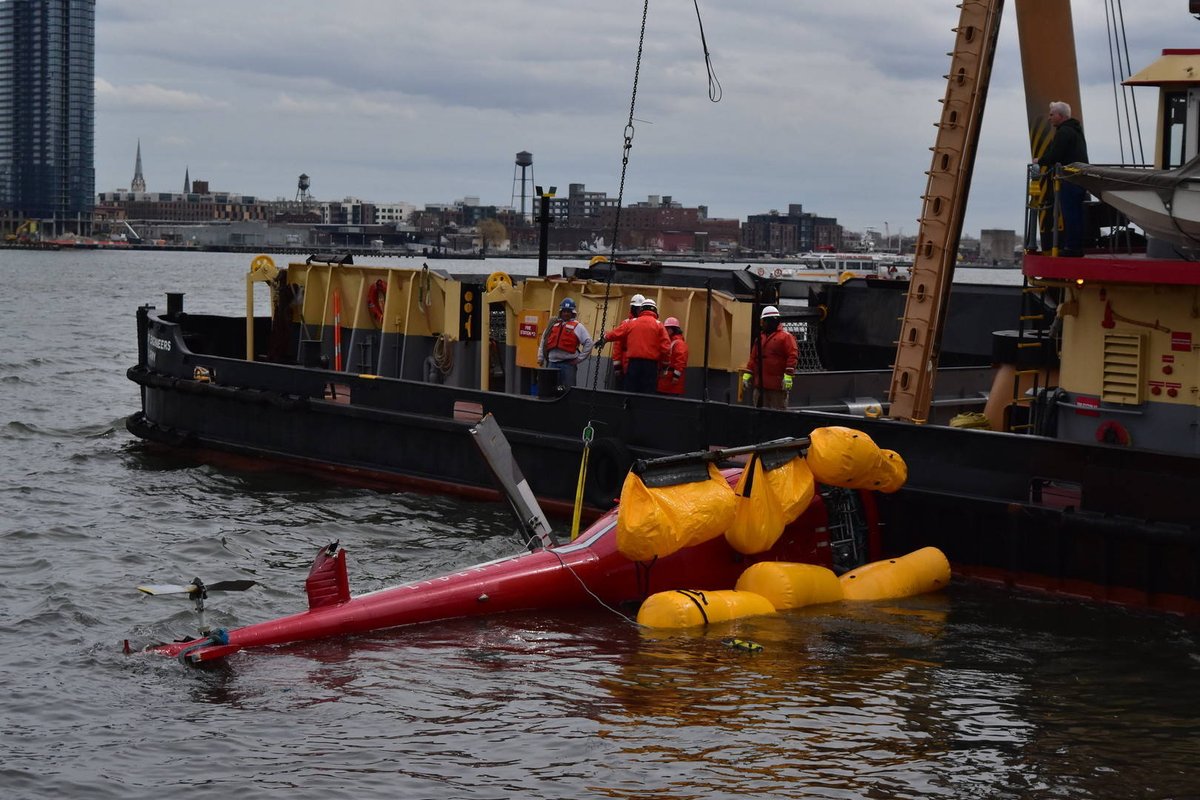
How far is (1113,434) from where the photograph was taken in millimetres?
13148

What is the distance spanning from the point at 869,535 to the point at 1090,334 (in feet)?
8.68

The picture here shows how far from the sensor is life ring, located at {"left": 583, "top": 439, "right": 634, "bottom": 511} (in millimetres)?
16297

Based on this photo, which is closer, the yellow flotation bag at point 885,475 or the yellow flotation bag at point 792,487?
the yellow flotation bag at point 792,487

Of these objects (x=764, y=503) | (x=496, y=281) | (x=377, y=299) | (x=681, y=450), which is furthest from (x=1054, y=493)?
(x=377, y=299)

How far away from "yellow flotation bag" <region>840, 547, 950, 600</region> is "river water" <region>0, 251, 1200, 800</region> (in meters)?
0.15

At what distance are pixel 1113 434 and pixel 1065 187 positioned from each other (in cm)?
225

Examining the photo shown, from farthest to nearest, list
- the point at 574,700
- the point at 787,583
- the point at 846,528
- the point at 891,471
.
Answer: the point at 846,528, the point at 891,471, the point at 787,583, the point at 574,700

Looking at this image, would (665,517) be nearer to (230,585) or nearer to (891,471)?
(891,471)

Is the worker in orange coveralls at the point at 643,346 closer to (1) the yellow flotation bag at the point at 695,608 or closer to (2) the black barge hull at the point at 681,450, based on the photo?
(2) the black barge hull at the point at 681,450

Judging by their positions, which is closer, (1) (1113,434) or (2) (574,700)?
(2) (574,700)

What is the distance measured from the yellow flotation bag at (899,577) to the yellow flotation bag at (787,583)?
1.26ft

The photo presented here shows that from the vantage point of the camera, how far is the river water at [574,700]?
9297 mm

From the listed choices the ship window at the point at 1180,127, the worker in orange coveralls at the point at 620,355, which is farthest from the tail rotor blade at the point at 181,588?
the ship window at the point at 1180,127

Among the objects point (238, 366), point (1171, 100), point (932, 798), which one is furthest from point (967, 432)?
point (238, 366)
